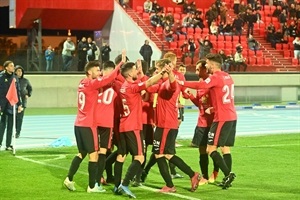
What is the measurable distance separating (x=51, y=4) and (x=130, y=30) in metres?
4.20

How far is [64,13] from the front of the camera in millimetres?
38812

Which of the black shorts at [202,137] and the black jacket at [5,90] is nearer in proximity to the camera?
the black shorts at [202,137]

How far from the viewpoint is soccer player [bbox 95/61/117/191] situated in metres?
11.9

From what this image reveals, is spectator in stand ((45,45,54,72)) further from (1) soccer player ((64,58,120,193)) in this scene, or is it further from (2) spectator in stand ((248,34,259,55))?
(1) soccer player ((64,58,120,193))

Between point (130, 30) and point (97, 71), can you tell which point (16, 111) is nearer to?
point (97, 71)

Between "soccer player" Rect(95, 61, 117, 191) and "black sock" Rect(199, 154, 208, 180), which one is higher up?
"soccer player" Rect(95, 61, 117, 191)

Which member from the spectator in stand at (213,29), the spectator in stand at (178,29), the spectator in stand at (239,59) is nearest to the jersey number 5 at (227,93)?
the spectator in stand at (239,59)

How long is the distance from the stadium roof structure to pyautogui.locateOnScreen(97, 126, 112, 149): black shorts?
84.5 ft

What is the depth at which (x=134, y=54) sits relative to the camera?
33.4m

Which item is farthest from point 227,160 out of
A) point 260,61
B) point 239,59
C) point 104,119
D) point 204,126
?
point 260,61

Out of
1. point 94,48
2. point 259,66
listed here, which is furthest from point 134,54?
point 259,66

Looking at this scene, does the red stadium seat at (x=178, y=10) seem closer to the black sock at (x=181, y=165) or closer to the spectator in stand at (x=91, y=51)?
the spectator in stand at (x=91, y=51)

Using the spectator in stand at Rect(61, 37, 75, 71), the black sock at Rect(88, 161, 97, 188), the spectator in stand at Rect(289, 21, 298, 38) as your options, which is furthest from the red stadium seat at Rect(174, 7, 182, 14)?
the black sock at Rect(88, 161, 97, 188)

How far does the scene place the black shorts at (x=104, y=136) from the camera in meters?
11.9
